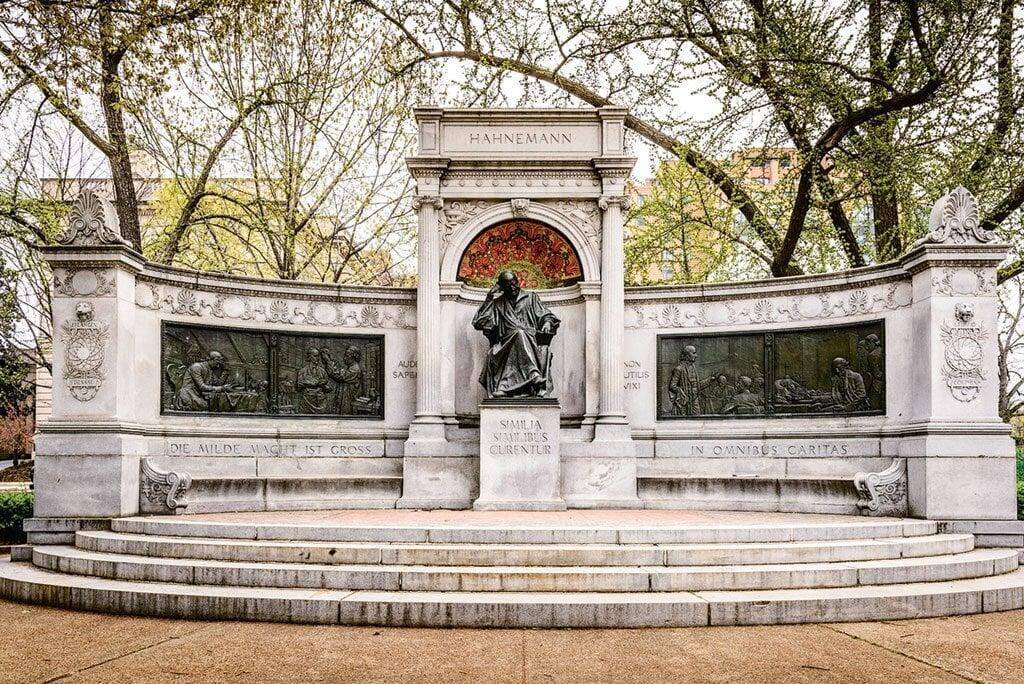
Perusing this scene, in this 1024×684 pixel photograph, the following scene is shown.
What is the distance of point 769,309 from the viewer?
1476cm

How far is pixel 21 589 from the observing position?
9047mm

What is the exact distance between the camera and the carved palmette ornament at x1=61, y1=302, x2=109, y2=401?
1188 centimetres

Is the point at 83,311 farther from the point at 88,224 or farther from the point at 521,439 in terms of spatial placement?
the point at 521,439

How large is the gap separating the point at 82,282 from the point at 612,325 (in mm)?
8097

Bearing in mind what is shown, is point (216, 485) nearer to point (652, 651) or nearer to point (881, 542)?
point (652, 651)

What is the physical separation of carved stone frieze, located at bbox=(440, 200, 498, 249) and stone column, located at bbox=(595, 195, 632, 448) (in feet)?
6.76

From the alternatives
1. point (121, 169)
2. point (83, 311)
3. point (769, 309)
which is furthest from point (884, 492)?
point (121, 169)

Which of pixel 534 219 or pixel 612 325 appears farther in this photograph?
pixel 534 219

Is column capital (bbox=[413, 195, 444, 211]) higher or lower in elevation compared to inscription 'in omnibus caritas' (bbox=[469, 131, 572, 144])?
lower

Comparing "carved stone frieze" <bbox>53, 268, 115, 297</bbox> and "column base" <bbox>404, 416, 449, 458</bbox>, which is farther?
"column base" <bbox>404, 416, 449, 458</bbox>

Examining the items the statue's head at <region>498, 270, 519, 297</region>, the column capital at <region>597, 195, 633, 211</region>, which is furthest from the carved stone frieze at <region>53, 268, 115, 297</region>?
the column capital at <region>597, 195, 633, 211</region>

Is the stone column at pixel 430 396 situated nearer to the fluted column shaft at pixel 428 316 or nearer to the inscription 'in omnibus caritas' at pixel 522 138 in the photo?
the fluted column shaft at pixel 428 316

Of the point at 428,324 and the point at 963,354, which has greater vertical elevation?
the point at 428,324

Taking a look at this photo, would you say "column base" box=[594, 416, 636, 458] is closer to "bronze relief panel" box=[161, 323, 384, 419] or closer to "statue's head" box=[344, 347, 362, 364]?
"bronze relief panel" box=[161, 323, 384, 419]
